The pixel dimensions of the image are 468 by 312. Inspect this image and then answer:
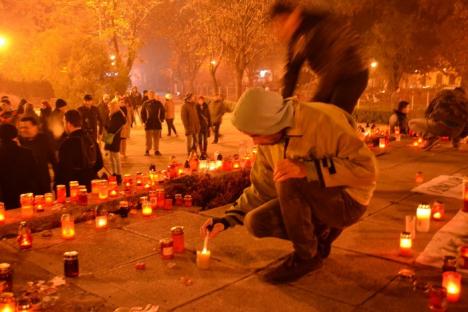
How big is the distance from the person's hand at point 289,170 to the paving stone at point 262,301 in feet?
3.18

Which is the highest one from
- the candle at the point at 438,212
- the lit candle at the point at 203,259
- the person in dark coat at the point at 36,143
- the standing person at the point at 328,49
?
the standing person at the point at 328,49

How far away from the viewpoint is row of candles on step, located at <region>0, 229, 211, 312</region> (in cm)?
376

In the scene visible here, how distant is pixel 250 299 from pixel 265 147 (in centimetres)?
119

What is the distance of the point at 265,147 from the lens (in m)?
4.36

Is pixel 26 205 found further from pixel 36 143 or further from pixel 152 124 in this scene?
pixel 152 124

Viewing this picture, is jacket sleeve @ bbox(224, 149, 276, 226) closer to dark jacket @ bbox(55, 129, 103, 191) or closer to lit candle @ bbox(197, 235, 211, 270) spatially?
lit candle @ bbox(197, 235, 211, 270)

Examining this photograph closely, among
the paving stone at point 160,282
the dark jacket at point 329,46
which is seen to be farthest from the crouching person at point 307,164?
the dark jacket at point 329,46

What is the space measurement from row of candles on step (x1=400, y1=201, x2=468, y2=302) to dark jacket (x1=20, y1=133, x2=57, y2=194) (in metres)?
4.33

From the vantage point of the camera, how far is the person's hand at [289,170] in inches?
150

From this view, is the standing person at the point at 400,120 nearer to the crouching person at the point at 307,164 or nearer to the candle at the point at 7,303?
the crouching person at the point at 307,164

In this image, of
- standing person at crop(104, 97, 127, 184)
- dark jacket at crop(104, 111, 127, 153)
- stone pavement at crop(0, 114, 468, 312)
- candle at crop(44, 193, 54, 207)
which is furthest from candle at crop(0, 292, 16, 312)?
dark jacket at crop(104, 111, 127, 153)

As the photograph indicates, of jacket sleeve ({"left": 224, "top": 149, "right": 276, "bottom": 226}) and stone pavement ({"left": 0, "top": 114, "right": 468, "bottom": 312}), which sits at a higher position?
jacket sleeve ({"left": 224, "top": 149, "right": 276, "bottom": 226})

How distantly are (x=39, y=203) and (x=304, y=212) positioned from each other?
147 inches

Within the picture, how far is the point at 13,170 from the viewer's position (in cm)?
651
